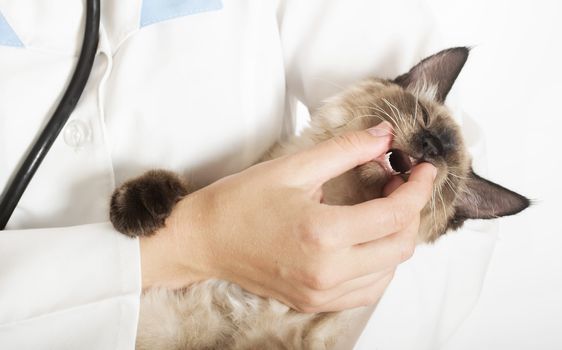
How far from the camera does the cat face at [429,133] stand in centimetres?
136

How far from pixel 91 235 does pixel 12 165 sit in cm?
25

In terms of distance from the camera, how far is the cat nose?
4.41 ft

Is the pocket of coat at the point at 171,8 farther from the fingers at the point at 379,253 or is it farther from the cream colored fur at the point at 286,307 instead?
the fingers at the point at 379,253

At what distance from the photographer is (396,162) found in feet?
4.61

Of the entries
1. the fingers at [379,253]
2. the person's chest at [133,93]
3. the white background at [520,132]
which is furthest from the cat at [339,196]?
the white background at [520,132]

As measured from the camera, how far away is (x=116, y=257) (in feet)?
3.83

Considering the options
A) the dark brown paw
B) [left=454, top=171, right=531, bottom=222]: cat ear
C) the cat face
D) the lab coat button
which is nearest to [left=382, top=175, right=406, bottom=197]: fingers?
the cat face

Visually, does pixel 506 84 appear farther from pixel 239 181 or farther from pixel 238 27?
pixel 239 181

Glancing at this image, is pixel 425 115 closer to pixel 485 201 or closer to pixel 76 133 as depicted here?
pixel 485 201

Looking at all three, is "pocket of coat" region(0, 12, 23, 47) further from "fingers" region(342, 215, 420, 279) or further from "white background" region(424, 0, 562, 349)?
"white background" region(424, 0, 562, 349)

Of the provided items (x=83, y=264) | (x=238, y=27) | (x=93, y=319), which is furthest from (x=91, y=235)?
(x=238, y=27)

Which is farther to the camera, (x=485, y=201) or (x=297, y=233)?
(x=485, y=201)

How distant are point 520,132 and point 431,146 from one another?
0.65m

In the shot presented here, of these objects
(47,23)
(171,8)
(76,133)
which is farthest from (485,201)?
(47,23)
